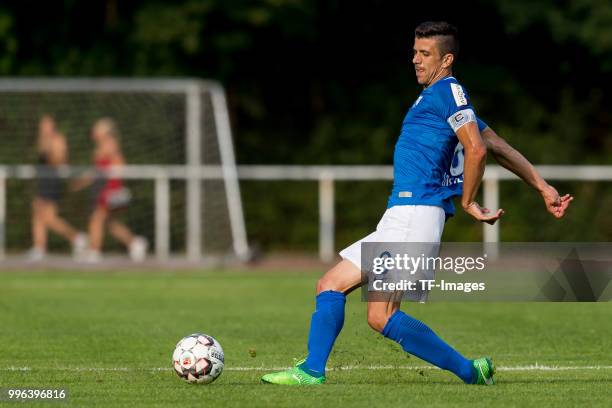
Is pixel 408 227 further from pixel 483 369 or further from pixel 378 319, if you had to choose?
pixel 483 369

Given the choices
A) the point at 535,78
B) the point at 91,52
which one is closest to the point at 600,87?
the point at 535,78

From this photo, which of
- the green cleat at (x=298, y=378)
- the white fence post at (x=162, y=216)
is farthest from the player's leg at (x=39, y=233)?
the green cleat at (x=298, y=378)

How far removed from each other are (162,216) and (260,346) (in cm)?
1254

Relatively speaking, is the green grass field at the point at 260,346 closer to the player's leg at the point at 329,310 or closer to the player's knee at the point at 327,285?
the player's leg at the point at 329,310

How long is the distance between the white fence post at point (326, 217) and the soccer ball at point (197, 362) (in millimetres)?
15753

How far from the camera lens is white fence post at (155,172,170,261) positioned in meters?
23.3

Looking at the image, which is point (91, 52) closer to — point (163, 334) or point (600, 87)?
point (600, 87)

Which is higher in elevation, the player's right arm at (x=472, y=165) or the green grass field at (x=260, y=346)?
the player's right arm at (x=472, y=165)

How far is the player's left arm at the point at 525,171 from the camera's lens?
8438mm

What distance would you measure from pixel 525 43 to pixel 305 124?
463 cm

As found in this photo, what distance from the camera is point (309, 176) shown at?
25406mm

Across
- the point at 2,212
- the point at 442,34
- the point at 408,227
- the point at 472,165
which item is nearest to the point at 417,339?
the point at 408,227

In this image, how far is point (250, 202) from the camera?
2591 cm

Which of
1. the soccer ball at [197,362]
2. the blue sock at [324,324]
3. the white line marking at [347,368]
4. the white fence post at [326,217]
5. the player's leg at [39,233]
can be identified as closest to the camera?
the blue sock at [324,324]
